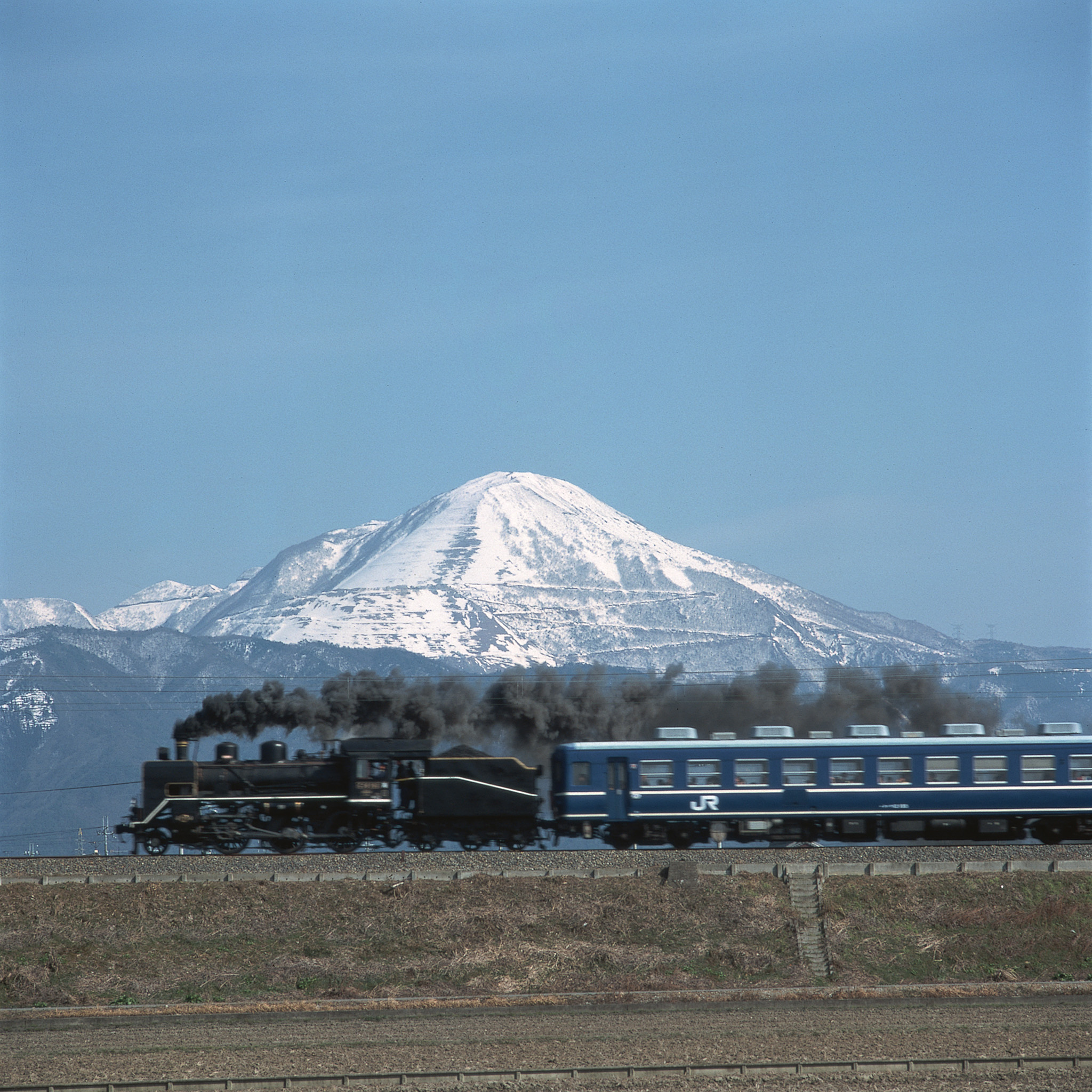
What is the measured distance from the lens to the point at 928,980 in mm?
32000

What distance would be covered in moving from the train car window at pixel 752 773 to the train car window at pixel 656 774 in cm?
224

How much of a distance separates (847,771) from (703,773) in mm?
4706

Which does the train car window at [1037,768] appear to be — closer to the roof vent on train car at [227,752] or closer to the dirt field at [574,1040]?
the dirt field at [574,1040]

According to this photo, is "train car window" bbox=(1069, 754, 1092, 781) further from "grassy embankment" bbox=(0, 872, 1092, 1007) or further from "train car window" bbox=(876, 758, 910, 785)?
"train car window" bbox=(876, 758, 910, 785)

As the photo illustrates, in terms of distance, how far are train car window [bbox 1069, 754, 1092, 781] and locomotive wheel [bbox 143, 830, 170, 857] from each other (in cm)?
3022

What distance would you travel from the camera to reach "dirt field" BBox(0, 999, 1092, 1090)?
23766mm

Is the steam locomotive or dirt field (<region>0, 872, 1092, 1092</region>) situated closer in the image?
dirt field (<region>0, 872, 1092, 1092</region>)

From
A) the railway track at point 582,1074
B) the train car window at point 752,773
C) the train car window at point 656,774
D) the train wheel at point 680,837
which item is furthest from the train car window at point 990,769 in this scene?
the railway track at point 582,1074

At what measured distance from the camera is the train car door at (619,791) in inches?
1602

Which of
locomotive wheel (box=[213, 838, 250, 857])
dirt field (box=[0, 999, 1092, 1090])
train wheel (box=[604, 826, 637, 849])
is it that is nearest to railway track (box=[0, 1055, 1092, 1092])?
dirt field (box=[0, 999, 1092, 1090])

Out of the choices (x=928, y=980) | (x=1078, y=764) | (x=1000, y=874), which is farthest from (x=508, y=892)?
(x=1078, y=764)

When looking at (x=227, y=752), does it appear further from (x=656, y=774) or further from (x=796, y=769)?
(x=796, y=769)

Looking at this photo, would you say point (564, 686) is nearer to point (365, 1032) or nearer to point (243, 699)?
point (243, 699)

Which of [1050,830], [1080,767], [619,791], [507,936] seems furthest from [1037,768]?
[507,936]
